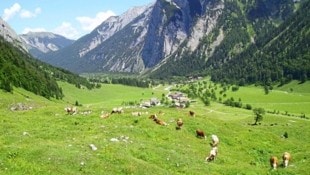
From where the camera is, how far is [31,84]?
607 feet

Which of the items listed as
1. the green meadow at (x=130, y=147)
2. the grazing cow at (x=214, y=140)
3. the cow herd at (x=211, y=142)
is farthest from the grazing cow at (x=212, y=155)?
the grazing cow at (x=214, y=140)

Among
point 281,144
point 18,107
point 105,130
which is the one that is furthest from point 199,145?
point 18,107

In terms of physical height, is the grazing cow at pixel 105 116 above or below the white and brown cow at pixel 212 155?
above

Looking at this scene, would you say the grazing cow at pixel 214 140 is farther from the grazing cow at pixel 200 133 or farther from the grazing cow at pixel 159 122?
the grazing cow at pixel 159 122

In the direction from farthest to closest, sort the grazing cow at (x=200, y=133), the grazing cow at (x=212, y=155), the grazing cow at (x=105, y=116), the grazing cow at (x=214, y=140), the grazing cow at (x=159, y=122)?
the grazing cow at (x=105, y=116) → the grazing cow at (x=159, y=122) → the grazing cow at (x=200, y=133) → the grazing cow at (x=214, y=140) → the grazing cow at (x=212, y=155)

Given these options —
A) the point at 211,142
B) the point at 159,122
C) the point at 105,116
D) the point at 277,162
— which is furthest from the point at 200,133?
the point at 105,116

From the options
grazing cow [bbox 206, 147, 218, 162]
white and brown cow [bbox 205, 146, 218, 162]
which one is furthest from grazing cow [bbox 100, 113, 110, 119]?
grazing cow [bbox 206, 147, 218, 162]

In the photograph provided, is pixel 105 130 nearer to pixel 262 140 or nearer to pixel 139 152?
pixel 139 152

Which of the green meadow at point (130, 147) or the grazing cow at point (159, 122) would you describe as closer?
the green meadow at point (130, 147)

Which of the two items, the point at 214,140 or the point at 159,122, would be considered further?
the point at 159,122

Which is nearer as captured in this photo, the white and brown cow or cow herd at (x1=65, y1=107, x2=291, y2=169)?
the white and brown cow

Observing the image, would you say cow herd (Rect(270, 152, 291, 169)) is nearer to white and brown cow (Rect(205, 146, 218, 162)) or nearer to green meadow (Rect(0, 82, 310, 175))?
green meadow (Rect(0, 82, 310, 175))

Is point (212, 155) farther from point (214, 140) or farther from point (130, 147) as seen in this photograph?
point (130, 147)

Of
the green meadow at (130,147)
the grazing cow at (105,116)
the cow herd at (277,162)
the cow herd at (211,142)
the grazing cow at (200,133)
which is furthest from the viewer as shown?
the grazing cow at (105,116)
